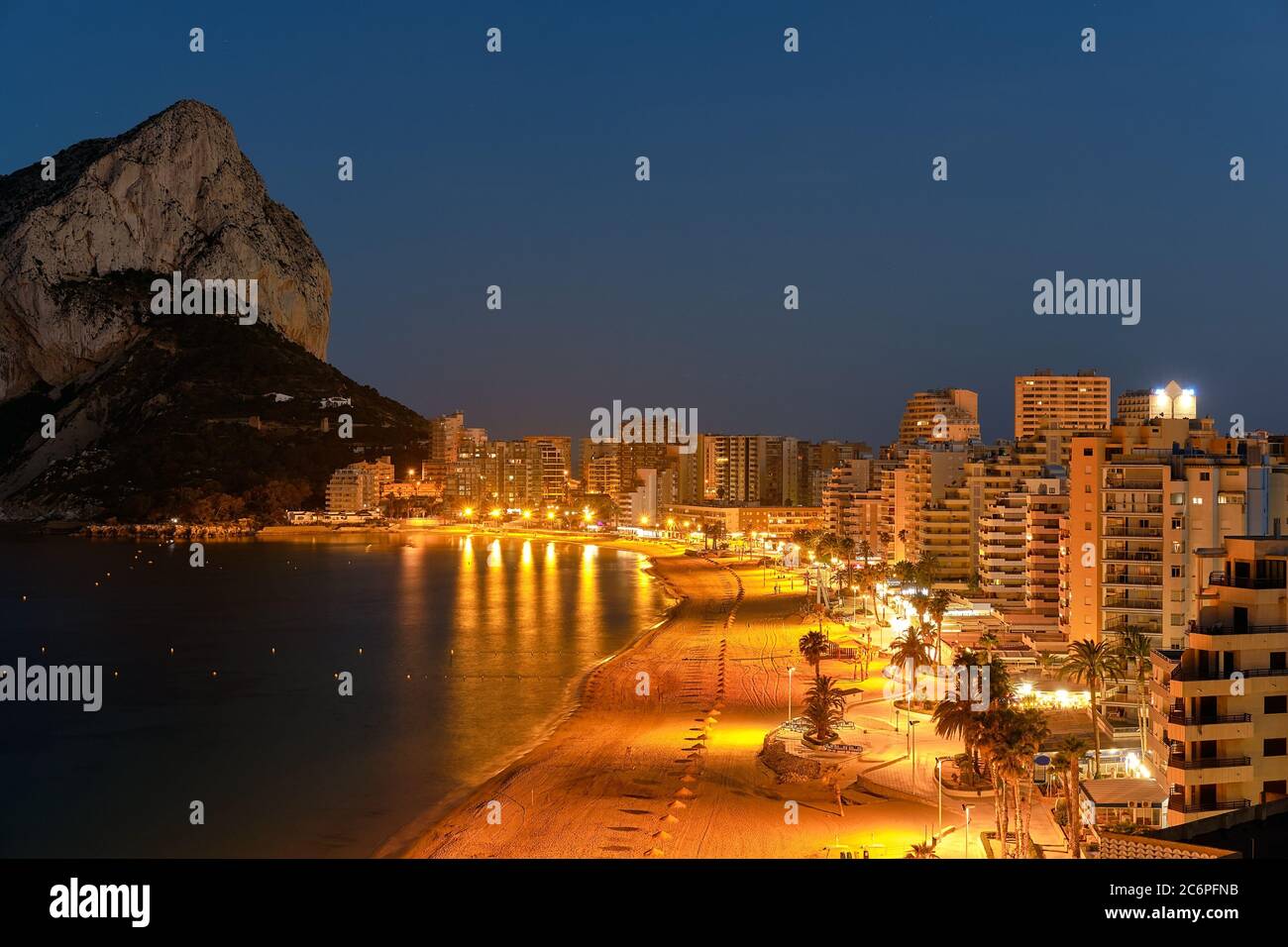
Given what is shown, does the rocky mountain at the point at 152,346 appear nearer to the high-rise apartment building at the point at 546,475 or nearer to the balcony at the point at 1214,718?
the high-rise apartment building at the point at 546,475

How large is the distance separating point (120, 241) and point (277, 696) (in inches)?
3507

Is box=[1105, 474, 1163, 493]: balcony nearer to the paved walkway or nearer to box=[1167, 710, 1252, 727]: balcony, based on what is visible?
the paved walkway

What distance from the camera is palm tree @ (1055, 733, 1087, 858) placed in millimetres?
11234

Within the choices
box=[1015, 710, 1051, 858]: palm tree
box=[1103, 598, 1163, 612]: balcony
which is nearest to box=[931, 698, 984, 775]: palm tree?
box=[1015, 710, 1051, 858]: palm tree

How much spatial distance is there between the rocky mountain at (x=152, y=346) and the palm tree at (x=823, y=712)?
77.6 m

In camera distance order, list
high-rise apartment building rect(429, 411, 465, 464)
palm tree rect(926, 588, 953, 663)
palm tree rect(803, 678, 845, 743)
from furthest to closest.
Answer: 1. high-rise apartment building rect(429, 411, 465, 464)
2. palm tree rect(926, 588, 953, 663)
3. palm tree rect(803, 678, 845, 743)

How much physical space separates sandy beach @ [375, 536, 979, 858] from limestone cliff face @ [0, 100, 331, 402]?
3519 inches

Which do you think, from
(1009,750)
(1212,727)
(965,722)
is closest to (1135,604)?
(965,722)

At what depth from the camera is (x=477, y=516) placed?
10425cm

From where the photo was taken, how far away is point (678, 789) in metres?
15.7

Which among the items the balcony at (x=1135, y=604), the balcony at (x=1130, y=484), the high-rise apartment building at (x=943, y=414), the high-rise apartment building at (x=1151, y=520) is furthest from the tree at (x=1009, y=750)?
the high-rise apartment building at (x=943, y=414)

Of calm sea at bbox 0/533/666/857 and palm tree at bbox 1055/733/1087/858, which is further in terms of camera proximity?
calm sea at bbox 0/533/666/857
